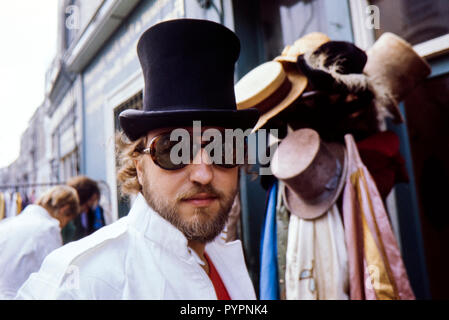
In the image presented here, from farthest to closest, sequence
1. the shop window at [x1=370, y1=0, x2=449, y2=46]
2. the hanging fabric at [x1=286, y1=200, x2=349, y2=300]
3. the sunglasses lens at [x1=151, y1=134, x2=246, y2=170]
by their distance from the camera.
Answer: the shop window at [x1=370, y1=0, x2=449, y2=46]
the hanging fabric at [x1=286, y1=200, x2=349, y2=300]
the sunglasses lens at [x1=151, y1=134, x2=246, y2=170]

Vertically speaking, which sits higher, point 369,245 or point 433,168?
point 433,168

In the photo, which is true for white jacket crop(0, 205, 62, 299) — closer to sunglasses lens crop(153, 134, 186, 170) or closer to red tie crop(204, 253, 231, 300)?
sunglasses lens crop(153, 134, 186, 170)

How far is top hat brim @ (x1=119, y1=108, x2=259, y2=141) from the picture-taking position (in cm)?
63

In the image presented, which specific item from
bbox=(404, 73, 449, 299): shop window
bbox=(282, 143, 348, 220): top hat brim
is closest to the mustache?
bbox=(282, 143, 348, 220): top hat brim

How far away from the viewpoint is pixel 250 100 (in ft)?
4.38

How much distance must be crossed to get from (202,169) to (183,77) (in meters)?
0.18

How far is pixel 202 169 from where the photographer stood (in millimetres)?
629

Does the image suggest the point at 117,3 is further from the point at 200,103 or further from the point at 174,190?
the point at 174,190

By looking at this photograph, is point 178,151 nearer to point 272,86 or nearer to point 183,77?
point 183,77

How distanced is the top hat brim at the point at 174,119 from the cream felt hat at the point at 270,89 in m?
0.64

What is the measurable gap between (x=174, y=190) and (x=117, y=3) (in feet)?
1.52

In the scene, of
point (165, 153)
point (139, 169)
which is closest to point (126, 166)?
point (139, 169)

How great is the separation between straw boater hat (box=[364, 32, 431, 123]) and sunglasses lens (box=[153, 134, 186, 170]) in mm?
1147
